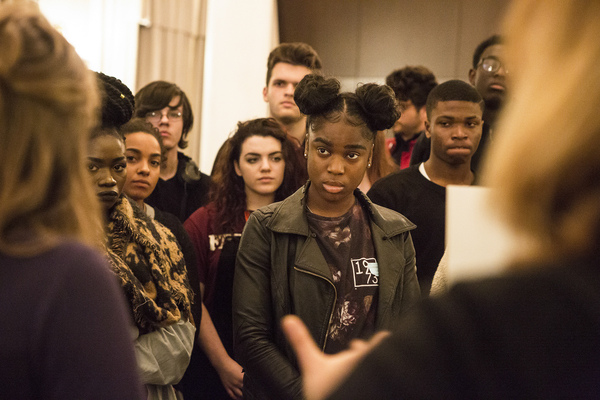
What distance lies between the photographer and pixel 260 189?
113 inches

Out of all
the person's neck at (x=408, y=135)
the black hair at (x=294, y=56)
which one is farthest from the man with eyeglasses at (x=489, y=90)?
the black hair at (x=294, y=56)

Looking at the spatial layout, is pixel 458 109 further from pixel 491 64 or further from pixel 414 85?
pixel 414 85

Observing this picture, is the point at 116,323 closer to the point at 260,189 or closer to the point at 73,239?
the point at 73,239

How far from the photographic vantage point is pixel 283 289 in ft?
6.37

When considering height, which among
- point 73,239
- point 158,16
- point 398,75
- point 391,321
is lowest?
point 391,321

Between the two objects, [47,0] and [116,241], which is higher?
[47,0]

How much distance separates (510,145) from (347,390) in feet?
1.02

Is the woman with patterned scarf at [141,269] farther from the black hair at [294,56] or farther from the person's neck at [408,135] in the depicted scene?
the person's neck at [408,135]

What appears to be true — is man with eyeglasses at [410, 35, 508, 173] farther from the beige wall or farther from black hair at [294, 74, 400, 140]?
the beige wall

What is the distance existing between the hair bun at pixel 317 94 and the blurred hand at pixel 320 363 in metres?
1.40

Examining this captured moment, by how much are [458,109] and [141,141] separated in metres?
1.44

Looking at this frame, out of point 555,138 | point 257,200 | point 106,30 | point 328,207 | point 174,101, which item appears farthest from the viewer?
point 106,30

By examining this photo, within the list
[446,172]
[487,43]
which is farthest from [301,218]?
[487,43]

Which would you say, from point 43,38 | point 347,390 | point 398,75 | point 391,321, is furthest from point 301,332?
point 398,75
